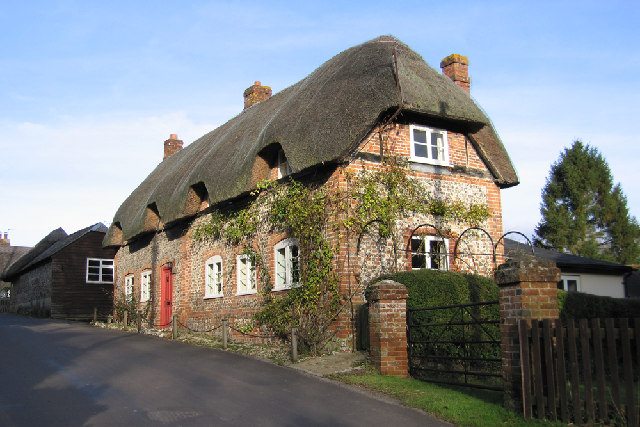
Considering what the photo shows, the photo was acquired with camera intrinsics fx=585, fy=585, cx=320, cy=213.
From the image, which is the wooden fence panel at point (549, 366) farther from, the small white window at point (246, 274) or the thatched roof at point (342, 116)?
the small white window at point (246, 274)

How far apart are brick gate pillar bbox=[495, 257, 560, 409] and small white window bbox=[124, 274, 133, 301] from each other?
19622 millimetres

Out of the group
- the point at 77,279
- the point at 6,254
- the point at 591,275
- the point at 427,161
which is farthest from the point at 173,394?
the point at 6,254

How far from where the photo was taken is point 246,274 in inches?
612

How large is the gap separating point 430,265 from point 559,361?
289 inches

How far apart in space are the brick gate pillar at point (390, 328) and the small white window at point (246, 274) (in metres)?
5.92

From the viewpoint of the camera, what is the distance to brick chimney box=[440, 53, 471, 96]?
56.6 ft

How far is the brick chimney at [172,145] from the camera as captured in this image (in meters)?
29.5

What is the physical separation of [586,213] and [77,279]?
29372 mm

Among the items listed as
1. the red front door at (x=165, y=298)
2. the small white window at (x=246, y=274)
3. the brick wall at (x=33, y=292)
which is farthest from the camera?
the brick wall at (x=33, y=292)

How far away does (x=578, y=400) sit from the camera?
5922mm

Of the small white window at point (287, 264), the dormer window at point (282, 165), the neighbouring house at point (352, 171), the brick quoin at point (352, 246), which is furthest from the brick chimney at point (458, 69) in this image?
the small white window at point (287, 264)

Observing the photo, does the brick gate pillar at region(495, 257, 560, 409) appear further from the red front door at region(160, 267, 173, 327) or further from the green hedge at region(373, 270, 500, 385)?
the red front door at region(160, 267, 173, 327)

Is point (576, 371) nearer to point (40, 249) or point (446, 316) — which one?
point (446, 316)

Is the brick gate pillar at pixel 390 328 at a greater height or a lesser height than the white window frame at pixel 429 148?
lesser
